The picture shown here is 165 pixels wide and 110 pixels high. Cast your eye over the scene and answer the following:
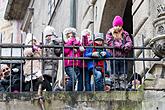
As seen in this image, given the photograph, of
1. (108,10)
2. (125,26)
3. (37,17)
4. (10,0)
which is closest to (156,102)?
(108,10)

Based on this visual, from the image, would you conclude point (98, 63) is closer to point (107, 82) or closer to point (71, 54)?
point (107, 82)

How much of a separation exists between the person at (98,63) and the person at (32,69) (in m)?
0.78

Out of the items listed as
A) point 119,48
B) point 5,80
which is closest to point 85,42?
point 119,48

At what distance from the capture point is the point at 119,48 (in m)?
9.81

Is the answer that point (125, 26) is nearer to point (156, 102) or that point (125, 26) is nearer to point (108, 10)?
point (108, 10)

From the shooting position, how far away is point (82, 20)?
55.8 feet

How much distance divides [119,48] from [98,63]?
431 mm

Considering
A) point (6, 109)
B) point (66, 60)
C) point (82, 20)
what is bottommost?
point (6, 109)

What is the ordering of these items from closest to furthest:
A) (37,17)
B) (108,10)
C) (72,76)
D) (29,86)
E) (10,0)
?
(72,76), (29,86), (108,10), (37,17), (10,0)

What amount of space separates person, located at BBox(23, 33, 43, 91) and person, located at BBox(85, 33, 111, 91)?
0.78 metres

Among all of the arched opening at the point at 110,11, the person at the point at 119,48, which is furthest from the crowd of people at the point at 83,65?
the arched opening at the point at 110,11

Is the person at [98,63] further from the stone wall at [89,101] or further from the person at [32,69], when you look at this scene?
the person at [32,69]

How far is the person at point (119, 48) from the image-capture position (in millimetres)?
9852

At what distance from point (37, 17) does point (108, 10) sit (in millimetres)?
9797
